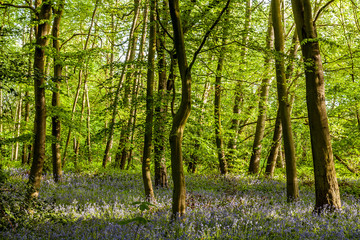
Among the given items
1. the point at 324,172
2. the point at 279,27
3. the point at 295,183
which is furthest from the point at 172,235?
the point at 279,27

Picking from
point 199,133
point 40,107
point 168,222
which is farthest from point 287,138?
point 40,107

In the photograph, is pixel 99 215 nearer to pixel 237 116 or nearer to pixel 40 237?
pixel 40 237

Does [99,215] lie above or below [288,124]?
below

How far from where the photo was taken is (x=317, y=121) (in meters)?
6.86

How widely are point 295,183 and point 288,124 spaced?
5.79 ft

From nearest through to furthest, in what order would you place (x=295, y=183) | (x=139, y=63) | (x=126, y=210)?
(x=126, y=210) → (x=139, y=63) → (x=295, y=183)

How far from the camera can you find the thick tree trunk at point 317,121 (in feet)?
22.0

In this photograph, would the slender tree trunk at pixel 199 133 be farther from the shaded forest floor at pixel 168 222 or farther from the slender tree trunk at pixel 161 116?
the shaded forest floor at pixel 168 222

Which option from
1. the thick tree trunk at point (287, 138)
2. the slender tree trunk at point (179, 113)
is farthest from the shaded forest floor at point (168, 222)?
the thick tree trunk at point (287, 138)

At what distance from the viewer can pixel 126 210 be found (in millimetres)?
6559

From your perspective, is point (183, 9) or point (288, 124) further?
point (288, 124)

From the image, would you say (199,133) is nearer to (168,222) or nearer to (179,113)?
(179,113)

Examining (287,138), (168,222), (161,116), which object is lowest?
(168,222)

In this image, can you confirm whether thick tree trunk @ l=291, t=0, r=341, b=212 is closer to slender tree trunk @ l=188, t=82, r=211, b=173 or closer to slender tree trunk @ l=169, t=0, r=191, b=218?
slender tree trunk @ l=188, t=82, r=211, b=173
